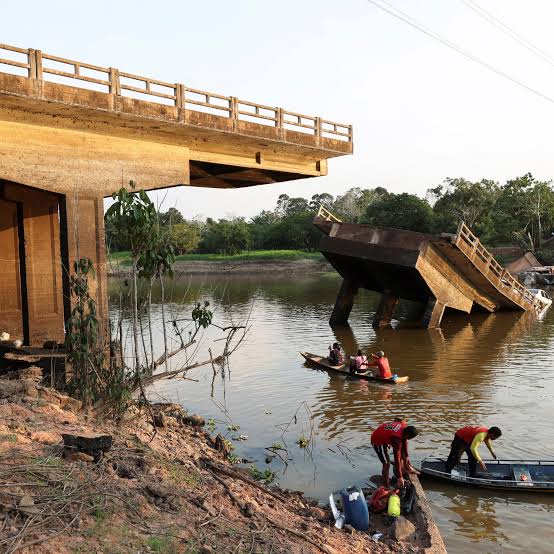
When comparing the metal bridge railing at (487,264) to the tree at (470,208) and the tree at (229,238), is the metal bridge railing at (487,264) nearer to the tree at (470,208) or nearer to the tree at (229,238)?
the tree at (470,208)

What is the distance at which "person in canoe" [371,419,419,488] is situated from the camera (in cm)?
973

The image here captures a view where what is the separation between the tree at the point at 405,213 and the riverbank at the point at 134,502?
5761 centimetres

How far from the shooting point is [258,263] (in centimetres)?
7862

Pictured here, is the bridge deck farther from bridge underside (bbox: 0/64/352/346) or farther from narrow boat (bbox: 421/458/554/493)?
narrow boat (bbox: 421/458/554/493)

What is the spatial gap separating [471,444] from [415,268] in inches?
568

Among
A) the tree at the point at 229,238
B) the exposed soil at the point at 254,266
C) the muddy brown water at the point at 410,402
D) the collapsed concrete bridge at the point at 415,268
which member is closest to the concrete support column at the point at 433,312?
the collapsed concrete bridge at the point at 415,268

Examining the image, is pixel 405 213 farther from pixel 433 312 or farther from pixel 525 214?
pixel 433 312

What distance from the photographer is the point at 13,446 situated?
7.71 meters

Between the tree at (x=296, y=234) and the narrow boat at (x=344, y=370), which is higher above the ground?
the tree at (x=296, y=234)

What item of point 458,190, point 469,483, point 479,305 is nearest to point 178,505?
point 469,483

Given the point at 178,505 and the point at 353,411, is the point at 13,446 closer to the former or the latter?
the point at 178,505

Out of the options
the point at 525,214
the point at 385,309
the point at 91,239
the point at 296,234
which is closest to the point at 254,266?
the point at 296,234

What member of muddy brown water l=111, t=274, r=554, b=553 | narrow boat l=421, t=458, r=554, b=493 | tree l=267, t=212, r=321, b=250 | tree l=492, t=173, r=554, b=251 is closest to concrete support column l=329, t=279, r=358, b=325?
muddy brown water l=111, t=274, r=554, b=553

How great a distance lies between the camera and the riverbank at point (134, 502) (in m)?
6.05
